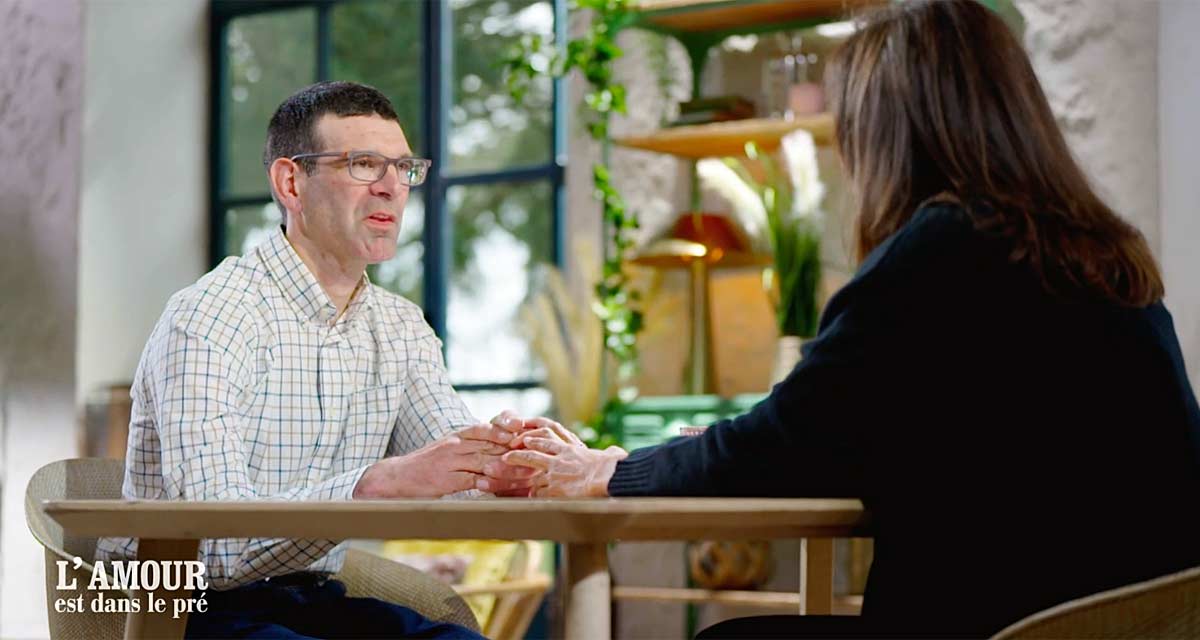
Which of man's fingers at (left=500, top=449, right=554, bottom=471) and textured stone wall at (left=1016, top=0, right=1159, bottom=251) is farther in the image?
textured stone wall at (left=1016, top=0, right=1159, bottom=251)

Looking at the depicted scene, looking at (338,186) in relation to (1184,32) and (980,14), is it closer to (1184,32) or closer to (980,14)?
(980,14)

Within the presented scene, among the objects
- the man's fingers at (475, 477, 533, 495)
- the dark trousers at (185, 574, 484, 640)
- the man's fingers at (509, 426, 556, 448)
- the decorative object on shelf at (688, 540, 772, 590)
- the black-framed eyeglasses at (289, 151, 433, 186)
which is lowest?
the decorative object on shelf at (688, 540, 772, 590)

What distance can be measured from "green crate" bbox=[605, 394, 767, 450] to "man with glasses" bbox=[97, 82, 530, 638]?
2505 millimetres

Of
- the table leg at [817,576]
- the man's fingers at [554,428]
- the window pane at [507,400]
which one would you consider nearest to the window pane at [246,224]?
the window pane at [507,400]

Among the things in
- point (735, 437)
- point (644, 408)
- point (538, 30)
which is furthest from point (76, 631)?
point (538, 30)

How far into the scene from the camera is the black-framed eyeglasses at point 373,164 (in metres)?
2.39

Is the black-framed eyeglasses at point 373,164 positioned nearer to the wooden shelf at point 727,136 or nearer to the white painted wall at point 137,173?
the wooden shelf at point 727,136

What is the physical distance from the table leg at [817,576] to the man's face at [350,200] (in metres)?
0.78

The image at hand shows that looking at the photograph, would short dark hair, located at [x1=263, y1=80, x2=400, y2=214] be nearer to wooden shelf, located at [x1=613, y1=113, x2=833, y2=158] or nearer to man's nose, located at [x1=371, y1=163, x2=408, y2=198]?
man's nose, located at [x1=371, y1=163, x2=408, y2=198]

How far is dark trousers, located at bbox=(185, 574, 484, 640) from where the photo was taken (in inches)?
80.3

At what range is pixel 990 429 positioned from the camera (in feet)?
5.02

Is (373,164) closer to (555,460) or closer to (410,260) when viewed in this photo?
(555,460)

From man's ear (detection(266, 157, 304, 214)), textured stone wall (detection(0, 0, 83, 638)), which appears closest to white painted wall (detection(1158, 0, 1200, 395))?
man's ear (detection(266, 157, 304, 214))

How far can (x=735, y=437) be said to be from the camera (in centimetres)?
160
